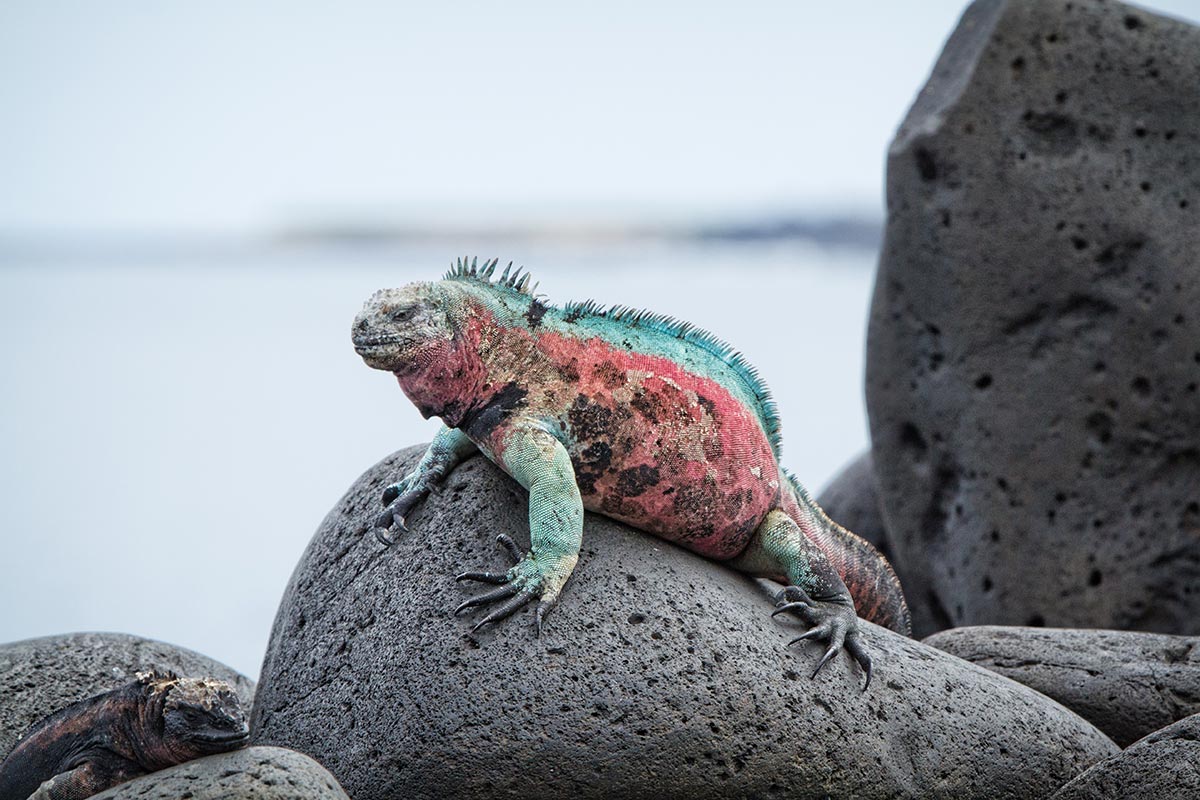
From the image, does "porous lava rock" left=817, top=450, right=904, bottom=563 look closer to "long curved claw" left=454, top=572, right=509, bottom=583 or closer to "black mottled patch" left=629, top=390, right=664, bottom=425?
"black mottled patch" left=629, top=390, right=664, bottom=425

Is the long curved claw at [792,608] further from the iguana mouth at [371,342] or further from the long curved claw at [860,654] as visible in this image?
the iguana mouth at [371,342]

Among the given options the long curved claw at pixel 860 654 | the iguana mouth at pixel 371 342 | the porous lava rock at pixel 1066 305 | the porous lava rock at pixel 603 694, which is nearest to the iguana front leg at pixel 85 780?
the porous lava rock at pixel 603 694

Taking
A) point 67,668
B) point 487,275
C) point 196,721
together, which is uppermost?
point 487,275

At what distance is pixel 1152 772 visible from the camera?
149 inches

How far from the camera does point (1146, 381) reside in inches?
253

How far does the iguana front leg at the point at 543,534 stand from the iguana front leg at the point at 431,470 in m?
0.51

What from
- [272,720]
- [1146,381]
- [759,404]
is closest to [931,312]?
[1146,381]

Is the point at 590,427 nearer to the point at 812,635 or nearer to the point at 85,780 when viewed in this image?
the point at 812,635

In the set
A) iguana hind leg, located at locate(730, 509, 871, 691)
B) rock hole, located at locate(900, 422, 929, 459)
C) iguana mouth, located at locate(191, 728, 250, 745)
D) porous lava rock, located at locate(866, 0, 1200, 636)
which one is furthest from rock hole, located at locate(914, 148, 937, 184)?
iguana mouth, located at locate(191, 728, 250, 745)

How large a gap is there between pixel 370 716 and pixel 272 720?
0.49 meters

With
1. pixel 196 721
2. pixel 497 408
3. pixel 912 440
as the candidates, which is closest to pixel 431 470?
pixel 497 408

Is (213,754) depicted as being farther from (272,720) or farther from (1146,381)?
(1146,381)

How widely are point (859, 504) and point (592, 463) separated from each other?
168 inches

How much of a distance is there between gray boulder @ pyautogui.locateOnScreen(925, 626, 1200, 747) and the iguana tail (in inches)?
16.6
